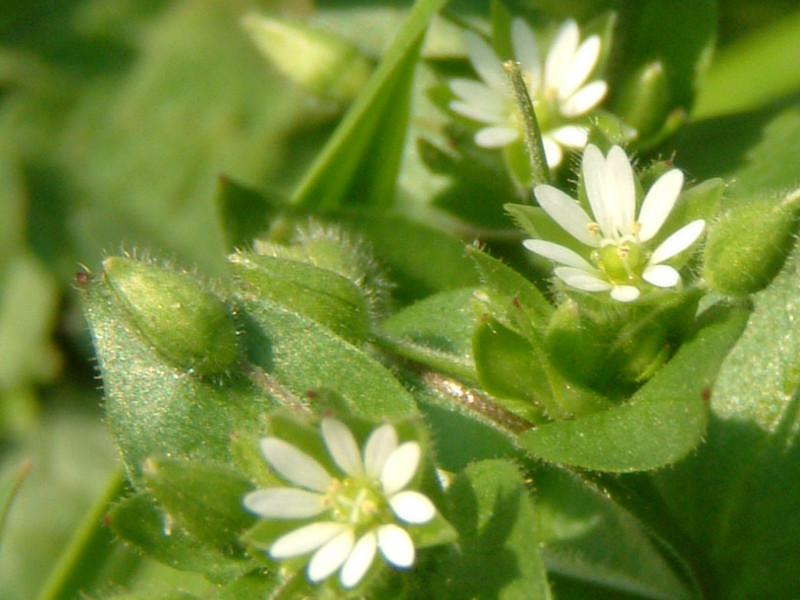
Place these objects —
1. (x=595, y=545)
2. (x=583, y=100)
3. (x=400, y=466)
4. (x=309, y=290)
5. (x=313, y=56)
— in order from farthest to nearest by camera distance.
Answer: (x=313, y=56) → (x=583, y=100) → (x=595, y=545) → (x=309, y=290) → (x=400, y=466)

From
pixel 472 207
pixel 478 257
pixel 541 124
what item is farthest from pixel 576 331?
pixel 472 207

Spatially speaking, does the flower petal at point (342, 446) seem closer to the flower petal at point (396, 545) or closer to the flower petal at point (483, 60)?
the flower petal at point (396, 545)

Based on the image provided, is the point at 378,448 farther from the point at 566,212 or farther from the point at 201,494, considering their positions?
the point at 566,212

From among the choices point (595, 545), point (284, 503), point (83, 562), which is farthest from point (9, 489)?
point (595, 545)

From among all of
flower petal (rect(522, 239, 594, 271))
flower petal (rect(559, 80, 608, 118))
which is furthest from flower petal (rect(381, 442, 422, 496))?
flower petal (rect(559, 80, 608, 118))

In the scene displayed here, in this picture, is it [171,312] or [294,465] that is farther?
[171,312]

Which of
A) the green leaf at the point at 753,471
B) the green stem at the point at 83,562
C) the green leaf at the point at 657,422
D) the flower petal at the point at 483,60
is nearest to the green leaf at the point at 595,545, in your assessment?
the green leaf at the point at 753,471

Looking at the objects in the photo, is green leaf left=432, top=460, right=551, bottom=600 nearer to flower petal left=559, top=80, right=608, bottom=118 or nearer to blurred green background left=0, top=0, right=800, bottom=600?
flower petal left=559, top=80, right=608, bottom=118
